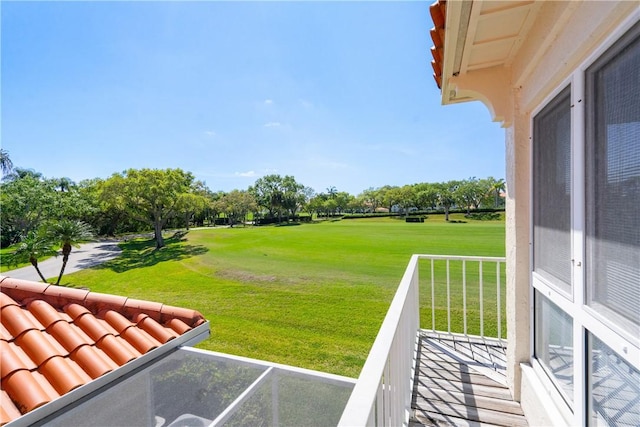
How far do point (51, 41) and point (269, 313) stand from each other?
899cm

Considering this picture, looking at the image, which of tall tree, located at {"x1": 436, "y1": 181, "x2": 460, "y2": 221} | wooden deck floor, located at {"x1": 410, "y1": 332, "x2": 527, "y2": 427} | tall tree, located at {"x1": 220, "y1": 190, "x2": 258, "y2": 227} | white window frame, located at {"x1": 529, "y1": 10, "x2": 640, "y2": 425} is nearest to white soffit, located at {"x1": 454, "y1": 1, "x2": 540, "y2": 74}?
white window frame, located at {"x1": 529, "y1": 10, "x2": 640, "y2": 425}

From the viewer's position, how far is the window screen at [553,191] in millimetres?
1261

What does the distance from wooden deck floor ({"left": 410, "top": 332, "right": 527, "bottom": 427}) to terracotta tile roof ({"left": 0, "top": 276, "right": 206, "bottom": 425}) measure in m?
2.15

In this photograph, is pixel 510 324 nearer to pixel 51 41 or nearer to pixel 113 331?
pixel 113 331

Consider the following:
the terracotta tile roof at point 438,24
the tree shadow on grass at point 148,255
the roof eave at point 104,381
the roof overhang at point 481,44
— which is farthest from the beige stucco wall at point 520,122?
the tree shadow on grass at point 148,255

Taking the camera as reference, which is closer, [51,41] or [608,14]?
[608,14]

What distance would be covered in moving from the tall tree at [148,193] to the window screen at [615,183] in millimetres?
19893

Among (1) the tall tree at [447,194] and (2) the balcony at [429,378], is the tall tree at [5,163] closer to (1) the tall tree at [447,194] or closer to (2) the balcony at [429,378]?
(2) the balcony at [429,378]

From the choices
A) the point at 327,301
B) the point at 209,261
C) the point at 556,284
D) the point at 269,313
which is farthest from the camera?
the point at 209,261

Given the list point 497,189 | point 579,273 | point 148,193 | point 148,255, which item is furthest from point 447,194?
point 579,273

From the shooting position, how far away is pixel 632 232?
0.84 metres

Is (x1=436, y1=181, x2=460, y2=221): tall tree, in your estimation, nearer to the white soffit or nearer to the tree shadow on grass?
the tree shadow on grass

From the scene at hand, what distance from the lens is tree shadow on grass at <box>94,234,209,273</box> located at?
1434cm

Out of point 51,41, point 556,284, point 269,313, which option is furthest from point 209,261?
point 556,284
